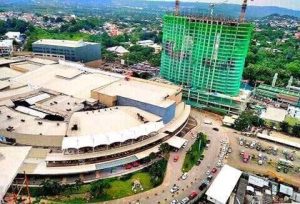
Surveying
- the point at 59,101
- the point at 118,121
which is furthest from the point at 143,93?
the point at 59,101

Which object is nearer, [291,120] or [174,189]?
[174,189]

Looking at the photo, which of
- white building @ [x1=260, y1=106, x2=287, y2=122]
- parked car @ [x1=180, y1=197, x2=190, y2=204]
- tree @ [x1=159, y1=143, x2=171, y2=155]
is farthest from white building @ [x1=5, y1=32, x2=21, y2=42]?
parked car @ [x1=180, y1=197, x2=190, y2=204]

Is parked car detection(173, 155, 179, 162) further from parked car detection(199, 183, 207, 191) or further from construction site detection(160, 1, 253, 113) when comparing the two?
construction site detection(160, 1, 253, 113)

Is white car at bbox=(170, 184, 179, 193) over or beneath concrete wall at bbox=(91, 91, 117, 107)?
beneath

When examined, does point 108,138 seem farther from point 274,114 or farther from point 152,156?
point 274,114

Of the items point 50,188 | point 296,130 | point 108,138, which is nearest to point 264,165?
point 296,130

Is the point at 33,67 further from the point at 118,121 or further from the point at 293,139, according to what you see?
the point at 293,139

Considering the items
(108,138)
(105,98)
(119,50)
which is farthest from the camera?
(119,50)
